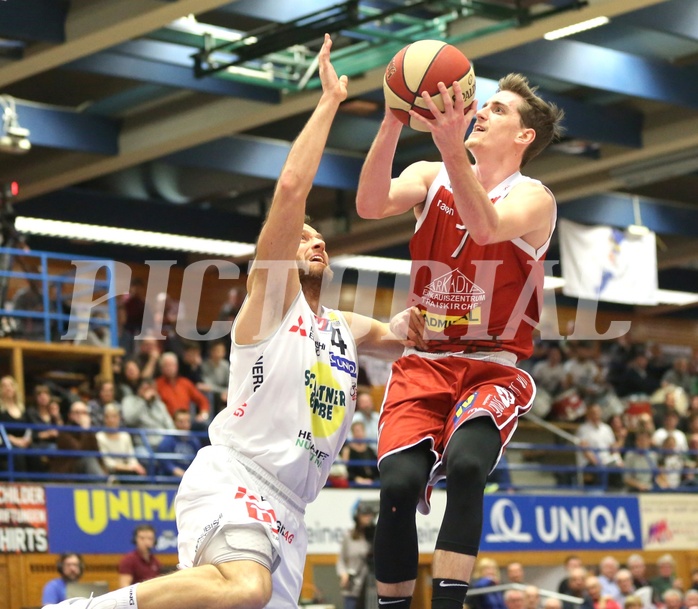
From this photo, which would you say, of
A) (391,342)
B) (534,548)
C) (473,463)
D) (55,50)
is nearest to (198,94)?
(55,50)

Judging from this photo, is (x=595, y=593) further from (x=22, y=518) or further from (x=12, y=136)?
(x=12, y=136)

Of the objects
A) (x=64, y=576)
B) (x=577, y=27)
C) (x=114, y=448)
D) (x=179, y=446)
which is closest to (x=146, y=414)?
(x=179, y=446)

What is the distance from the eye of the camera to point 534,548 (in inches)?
696

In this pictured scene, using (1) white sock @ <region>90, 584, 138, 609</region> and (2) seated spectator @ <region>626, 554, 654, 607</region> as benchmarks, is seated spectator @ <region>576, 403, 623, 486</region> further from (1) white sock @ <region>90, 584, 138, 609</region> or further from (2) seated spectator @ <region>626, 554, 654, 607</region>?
(1) white sock @ <region>90, 584, 138, 609</region>

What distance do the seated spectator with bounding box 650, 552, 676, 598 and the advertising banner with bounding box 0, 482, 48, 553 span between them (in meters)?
8.74

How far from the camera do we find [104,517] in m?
14.0

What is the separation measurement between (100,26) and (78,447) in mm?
4858

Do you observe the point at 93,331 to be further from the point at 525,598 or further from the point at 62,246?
the point at 525,598

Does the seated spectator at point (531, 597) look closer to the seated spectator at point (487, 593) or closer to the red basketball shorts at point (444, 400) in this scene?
the seated spectator at point (487, 593)

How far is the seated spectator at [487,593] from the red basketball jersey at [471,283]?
866cm

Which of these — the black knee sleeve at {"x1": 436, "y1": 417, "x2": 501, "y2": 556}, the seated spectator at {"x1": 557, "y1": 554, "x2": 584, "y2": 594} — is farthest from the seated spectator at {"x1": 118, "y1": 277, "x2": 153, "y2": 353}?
the black knee sleeve at {"x1": 436, "y1": 417, "x2": 501, "y2": 556}

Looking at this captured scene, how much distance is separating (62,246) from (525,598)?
40.2 ft

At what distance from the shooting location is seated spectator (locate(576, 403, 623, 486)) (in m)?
20.4

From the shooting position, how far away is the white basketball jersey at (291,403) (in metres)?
5.77
